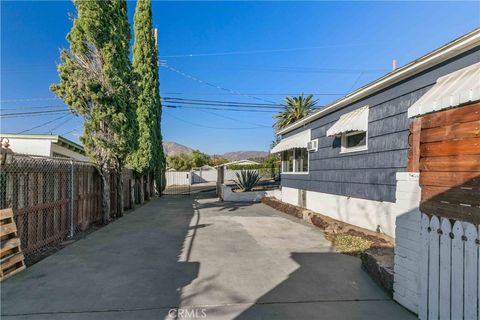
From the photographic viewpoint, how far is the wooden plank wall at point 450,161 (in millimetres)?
2373

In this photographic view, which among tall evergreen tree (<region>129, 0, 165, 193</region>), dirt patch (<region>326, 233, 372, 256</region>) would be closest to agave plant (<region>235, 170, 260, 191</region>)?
tall evergreen tree (<region>129, 0, 165, 193</region>)

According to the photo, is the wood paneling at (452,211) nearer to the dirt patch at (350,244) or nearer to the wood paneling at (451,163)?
the wood paneling at (451,163)

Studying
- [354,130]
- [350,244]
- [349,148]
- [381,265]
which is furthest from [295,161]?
[381,265]

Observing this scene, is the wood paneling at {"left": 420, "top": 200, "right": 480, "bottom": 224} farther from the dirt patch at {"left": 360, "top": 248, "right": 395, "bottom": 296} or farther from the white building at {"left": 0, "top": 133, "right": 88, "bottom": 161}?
the white building at {"left": 0, "top": 133, "right": 88, "bottom": 161}

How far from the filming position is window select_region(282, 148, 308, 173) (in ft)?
37.7

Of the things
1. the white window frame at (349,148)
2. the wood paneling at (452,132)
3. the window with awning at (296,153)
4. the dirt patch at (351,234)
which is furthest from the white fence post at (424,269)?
the window with awning at (296,153)

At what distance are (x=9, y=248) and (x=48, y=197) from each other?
172cm

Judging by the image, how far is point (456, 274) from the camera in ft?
7.98

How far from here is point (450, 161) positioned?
2602 millimetres

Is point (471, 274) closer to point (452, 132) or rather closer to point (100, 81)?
point (452, 132)

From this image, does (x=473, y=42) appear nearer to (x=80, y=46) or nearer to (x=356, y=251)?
(x=356, y=251)

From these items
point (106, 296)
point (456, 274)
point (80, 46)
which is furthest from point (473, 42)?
point (80, 46)

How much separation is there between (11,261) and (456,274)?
5.30 meters

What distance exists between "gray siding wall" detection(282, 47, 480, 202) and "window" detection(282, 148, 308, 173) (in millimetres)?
2321
